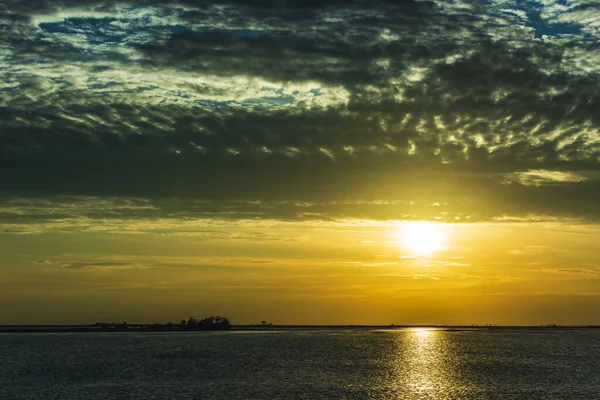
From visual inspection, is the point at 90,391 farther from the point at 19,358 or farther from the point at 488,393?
the point at 19,358

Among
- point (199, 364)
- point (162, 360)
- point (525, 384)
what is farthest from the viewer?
point (162, 360)

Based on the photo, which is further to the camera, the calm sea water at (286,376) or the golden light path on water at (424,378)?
the golden light path on water at (424,378)

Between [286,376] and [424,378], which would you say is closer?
[286,376]

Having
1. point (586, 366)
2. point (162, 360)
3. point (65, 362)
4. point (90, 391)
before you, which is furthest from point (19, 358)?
point (586, 366)

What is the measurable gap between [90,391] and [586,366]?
3759 inches

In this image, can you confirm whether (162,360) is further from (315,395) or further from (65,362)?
(315,395)

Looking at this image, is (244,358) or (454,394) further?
(244,358)

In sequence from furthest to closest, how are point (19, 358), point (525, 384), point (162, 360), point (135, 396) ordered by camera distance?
point (19, 358)
point (162, 360)
point (525, 384)
point (135, 396)

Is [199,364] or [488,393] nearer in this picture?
[488,393]

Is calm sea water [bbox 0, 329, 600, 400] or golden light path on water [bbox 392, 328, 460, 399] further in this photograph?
golden light path on water [bbox 392, 328, 460, 399]

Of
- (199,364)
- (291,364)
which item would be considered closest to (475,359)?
(291,364)

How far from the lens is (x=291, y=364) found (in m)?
133

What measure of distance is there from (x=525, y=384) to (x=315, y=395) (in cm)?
3544

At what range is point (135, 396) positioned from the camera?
84125 millimetres
